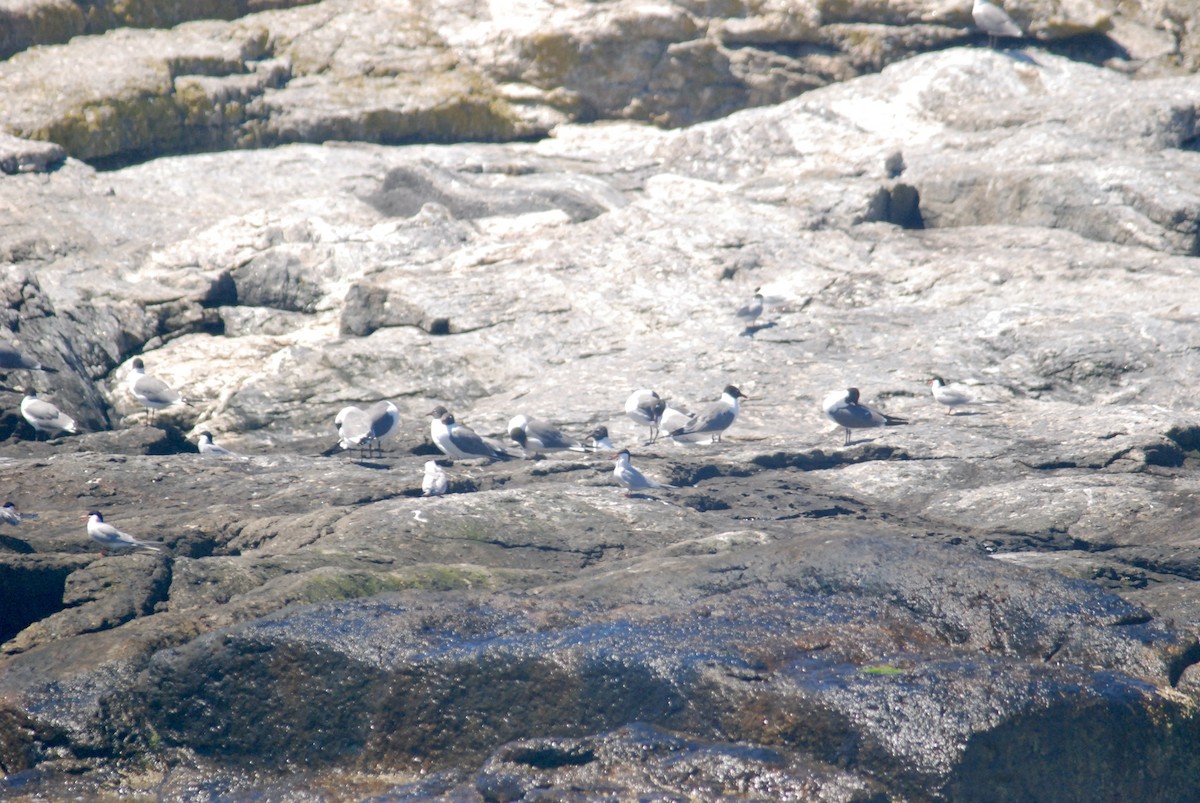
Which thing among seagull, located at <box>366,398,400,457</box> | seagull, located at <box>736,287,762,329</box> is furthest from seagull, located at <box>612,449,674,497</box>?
seagull, located at <box>736,287,762,329</box>

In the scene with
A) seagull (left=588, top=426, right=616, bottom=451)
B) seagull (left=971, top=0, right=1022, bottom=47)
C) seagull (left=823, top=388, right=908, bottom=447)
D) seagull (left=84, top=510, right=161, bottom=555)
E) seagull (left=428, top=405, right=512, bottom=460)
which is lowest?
seagull (left=588, top=426, right=616, bottom=451)

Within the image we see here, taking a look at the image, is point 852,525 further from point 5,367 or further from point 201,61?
point 201,61

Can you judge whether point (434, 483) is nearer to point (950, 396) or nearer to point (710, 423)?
point (710, 423)

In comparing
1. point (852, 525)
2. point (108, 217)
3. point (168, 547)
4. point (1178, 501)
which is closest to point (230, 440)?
point (168, 547)

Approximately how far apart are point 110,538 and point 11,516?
123 cm

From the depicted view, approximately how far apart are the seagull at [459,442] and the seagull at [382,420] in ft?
1.30

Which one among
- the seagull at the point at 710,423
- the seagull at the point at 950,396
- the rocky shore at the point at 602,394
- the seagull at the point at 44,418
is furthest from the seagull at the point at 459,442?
the seagull at the point at 950,396

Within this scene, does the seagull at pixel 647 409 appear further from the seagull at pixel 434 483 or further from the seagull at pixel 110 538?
the seagull at pixel 110 538

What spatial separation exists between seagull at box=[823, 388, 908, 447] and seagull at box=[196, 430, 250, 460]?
558cm

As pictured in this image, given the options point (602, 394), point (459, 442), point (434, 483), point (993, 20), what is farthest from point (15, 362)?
point (993, 20)

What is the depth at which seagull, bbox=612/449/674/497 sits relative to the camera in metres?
10.6

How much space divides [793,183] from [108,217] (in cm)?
927

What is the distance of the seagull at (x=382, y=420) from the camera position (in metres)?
12.3

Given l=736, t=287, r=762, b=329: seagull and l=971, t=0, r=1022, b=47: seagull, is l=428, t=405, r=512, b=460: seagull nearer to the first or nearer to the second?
l=736, t=287, r=762, b=329: seagull
